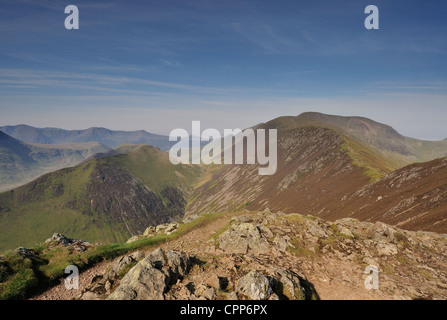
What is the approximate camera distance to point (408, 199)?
2721 inches

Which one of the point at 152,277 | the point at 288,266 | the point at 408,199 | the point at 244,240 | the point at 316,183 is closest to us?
the point at 152,277

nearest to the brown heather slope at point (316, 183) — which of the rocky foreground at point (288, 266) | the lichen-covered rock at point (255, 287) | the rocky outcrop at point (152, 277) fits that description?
the rocky foreground at point (288, 266)

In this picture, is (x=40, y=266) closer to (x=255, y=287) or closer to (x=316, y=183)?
(x=255, y=287)

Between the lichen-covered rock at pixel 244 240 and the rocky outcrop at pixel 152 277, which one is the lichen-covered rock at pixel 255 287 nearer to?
the rocky outcrop at pixel 152 277

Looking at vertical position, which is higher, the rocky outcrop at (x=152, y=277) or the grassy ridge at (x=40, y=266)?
the rocky outcrop at (x=152, y=277)

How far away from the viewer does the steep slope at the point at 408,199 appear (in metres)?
55.3

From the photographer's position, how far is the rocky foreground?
51.7 feet

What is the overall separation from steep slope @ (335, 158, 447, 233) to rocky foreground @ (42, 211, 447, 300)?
30.0m

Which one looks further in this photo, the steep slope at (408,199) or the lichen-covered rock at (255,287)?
the steep slope at (408,199)

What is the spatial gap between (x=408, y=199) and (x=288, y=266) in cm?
6954

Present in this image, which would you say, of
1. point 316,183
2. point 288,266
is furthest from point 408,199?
point 288,266

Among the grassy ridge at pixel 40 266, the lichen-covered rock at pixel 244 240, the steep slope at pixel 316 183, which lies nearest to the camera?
the grassy ridge at pixel 40 266

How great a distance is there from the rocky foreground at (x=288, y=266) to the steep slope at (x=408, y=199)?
98.4 ft
